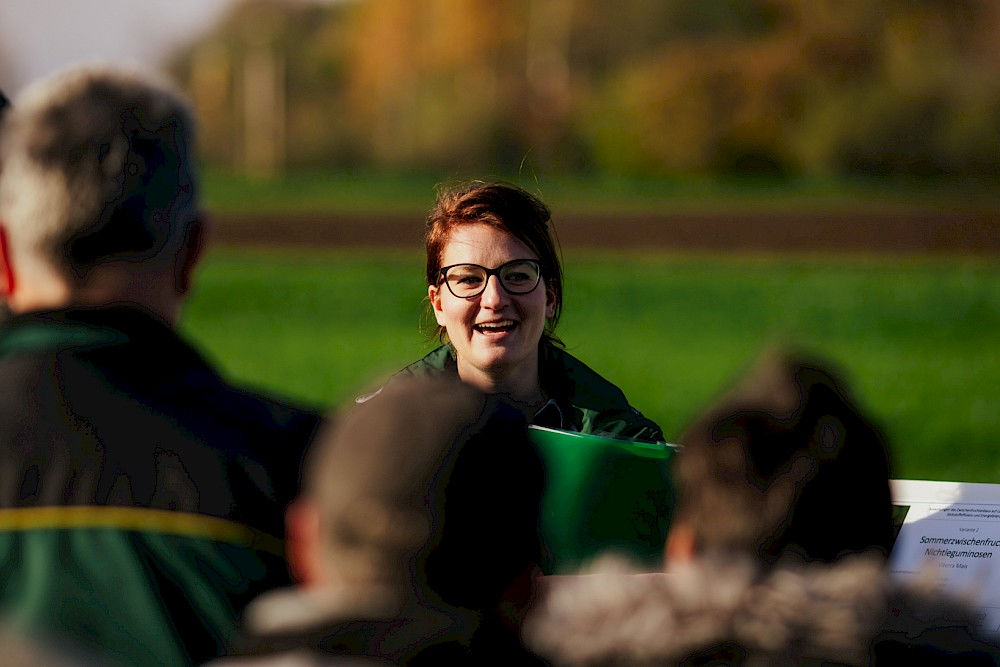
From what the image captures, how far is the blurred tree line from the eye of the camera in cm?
4228

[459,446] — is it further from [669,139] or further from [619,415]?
[669,139]

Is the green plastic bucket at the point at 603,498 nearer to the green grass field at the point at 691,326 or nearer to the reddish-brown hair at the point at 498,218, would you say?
the reddish-brown hair at the point at 498,218

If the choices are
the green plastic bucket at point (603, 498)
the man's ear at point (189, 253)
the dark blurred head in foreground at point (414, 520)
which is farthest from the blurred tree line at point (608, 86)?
the dark blurred head in foreground at point (414, 520)

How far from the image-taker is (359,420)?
154 cm

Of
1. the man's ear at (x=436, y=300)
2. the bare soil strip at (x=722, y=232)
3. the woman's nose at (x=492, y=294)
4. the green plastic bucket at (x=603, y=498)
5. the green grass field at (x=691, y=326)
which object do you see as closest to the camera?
the green plastic bucket at (x=603, y=498)

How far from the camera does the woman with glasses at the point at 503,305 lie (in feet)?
10.1

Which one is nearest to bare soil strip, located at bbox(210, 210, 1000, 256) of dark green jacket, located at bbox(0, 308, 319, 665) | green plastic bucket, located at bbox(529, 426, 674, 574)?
green plastic bucket, located at bbox(529, 426, 674, 574)

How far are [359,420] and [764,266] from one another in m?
27.0

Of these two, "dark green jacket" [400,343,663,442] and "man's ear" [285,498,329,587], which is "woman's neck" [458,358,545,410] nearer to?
"dark green jacket" [400,343,663,442]

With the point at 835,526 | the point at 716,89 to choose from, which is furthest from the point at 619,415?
the point at 716,89

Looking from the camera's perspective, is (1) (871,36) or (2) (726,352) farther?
(1) (871,36)

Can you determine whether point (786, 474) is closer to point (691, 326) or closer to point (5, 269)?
point (5, 269)

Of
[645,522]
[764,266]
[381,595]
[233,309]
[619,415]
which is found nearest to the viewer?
[381,595]

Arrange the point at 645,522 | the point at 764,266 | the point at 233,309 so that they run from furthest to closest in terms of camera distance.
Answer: the point at 764,266, the point at 233,309, the point at 645,522
